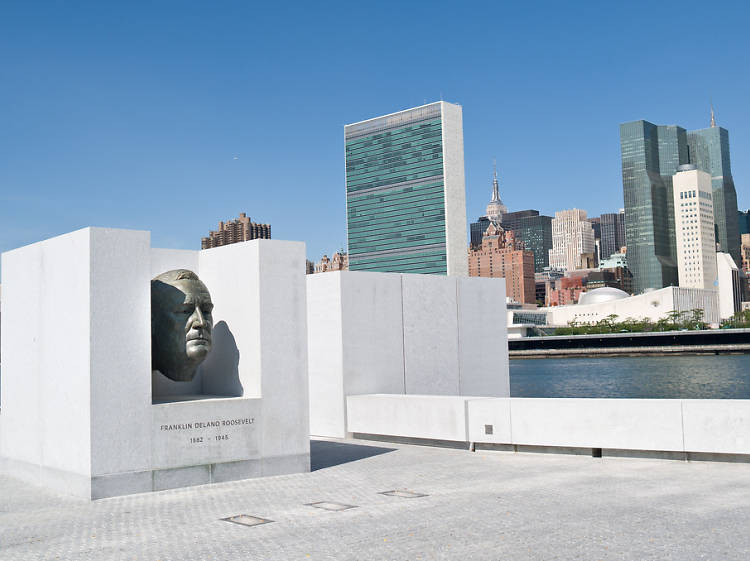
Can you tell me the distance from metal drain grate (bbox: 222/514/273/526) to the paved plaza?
13 cm

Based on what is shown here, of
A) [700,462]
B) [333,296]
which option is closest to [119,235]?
[333,296]

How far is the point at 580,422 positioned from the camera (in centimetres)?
1483

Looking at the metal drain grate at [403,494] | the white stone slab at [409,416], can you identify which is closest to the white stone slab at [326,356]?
the white stone slab at [409,416]

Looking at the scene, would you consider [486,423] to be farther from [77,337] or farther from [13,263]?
[13,263]

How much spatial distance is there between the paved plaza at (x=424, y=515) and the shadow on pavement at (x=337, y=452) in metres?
0.82

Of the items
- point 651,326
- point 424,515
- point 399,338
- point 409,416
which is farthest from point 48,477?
point 651,326

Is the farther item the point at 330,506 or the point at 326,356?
the point at 326,356

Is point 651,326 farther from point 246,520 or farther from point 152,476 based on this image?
point 246,520

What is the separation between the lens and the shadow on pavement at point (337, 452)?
50.8 ft

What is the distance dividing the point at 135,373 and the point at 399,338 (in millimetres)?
9578

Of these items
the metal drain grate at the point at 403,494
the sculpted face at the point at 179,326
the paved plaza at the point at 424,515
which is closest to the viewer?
the paved plaza at the point at 424,515

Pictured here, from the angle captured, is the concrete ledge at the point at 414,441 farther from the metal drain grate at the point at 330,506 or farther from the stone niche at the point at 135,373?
the metal drain grate at the point at 330,506

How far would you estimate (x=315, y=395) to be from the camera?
19.9 m

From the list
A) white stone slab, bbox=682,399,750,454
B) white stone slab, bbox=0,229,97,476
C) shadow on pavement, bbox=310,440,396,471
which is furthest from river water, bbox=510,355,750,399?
white stone slab, bbox=0,229,97,476
